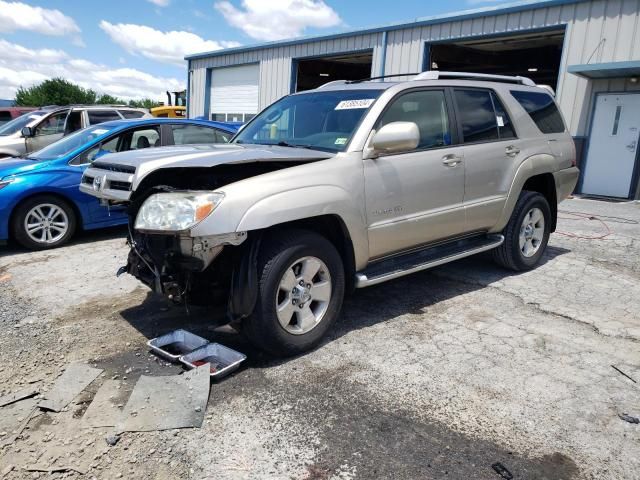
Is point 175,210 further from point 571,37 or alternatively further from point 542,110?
point 571,37

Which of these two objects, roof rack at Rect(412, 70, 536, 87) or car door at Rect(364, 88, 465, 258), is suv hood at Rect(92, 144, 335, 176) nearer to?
car door at Rect(364, 88, 465, 258)

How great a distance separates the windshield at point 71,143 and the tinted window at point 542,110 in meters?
5.22

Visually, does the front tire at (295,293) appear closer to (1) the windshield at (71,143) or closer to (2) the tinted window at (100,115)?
(1) the windshield at (71,143)

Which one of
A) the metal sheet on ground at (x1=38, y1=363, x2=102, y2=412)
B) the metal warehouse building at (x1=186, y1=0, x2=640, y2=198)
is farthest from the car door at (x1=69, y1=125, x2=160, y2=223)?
the metal warehouse building at (x1=186, y1=0, x2=640, y2=198)

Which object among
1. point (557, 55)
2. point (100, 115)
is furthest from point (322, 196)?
point (557, 55)

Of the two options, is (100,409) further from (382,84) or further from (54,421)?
(382,84)

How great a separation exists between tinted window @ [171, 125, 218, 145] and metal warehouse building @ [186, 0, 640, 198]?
26.0 feet

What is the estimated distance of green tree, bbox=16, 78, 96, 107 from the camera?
5631 centimetres

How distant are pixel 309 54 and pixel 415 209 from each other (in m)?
14.2

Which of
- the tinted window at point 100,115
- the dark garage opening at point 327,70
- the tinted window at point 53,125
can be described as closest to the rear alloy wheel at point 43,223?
the tinted window at point 100,115

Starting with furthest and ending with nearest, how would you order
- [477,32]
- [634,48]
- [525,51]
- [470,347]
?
[525,51] < [477,32] < [634,48] < [470,347]

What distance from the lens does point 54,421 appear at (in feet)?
9.19

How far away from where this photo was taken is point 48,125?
444 inches

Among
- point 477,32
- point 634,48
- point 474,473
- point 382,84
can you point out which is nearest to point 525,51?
point 477,32
